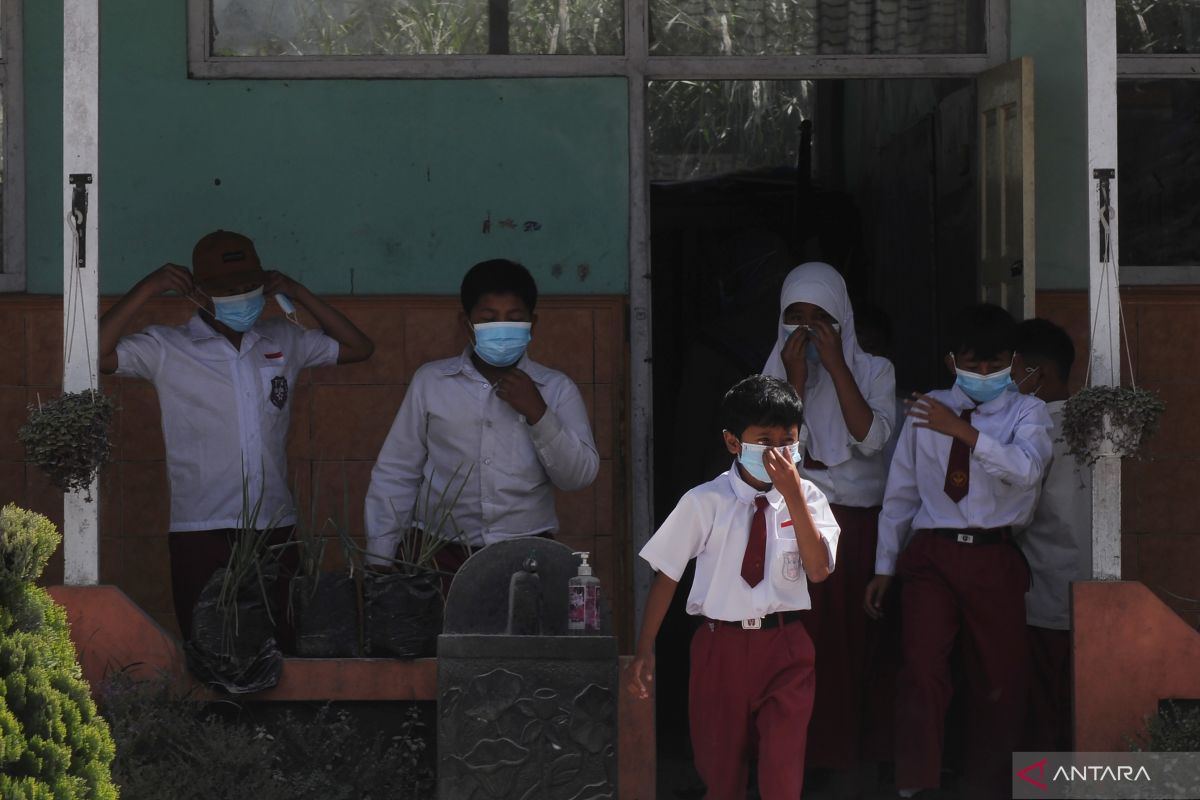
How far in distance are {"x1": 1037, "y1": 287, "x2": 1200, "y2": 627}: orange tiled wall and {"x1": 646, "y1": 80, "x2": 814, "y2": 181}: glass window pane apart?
3.70 metres

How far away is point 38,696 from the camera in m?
4.31

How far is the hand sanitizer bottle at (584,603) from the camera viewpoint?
5.22 meters

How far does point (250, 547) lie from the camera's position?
18.8 ft

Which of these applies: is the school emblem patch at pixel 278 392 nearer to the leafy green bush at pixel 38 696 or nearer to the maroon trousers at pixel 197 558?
the maroon trousers at pixel 197 558

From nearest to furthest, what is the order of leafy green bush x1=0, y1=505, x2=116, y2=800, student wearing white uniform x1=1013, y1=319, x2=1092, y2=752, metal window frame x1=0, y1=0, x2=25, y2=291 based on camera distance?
1. leafy green bush x1=0, y1=505, x2=116, y2=800
2. student wearing white uniform x1=1013, y1=319, x2=1092, y2=752
3. metal window frame x1=0, y1=0, x2=25, y2=291

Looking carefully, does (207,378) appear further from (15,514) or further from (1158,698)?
(1158,698)

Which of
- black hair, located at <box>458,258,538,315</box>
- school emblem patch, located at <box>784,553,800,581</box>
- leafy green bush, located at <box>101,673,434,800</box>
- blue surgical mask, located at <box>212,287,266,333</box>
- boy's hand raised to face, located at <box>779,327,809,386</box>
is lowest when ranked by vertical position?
leafy green bush, located at <box>101,673,434,800</box>

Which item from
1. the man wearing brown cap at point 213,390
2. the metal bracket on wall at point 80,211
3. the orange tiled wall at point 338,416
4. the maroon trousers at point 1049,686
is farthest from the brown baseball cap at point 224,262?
the maroon trousers at point 1049,686

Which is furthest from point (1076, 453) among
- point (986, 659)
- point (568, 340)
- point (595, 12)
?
point (595, 12)

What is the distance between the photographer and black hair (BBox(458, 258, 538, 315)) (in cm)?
598

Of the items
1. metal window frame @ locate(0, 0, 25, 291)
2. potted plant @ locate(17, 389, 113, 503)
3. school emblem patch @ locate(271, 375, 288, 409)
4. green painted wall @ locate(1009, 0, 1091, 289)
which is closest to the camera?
potted plant @ locate(17, 389, 113, 503)

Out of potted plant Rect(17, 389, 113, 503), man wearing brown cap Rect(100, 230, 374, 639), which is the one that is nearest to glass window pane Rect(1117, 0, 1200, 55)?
man wearing brown cap Rect(100, 230, 374, 639)

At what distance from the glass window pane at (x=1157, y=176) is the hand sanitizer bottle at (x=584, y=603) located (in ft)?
11.2

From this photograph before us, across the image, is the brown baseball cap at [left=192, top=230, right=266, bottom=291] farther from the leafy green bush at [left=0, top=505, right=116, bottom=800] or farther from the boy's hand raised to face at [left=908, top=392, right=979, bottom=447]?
the boy's hand raised to face at [left=908, top=392, right=979, bottom=447]
